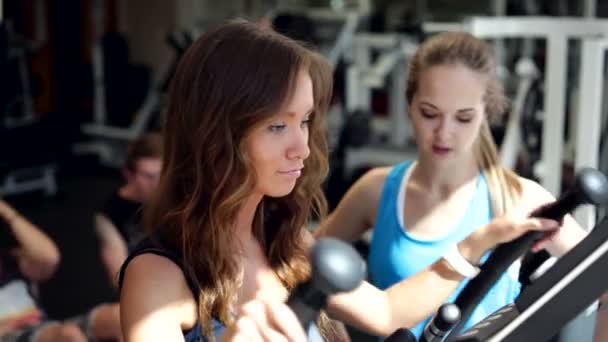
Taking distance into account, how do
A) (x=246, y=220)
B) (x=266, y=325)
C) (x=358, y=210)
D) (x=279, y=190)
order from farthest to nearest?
(x=358, y=210) < (x=246, y=220) < (x=279, y=190) < (x=266, y=325)

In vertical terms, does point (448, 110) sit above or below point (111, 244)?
above

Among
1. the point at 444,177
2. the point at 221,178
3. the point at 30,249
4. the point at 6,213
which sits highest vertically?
the point at 221,178

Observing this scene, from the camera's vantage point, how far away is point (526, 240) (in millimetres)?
1259

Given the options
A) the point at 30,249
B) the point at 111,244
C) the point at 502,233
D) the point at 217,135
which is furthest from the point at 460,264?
the point at 111,244

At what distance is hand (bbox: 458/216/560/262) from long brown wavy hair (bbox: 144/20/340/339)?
0.34m

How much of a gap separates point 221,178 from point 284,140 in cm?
12

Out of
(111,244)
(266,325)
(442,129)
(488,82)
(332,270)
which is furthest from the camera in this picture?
(111,244)

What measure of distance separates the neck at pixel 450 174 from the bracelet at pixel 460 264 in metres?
0.52

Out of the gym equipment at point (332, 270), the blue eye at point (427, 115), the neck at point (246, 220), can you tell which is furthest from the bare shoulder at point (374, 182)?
the gym equipment at point (332, 270)

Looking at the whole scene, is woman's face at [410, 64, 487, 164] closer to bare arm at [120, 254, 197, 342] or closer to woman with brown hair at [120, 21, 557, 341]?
woman with brown hair at [120, 21, 557, 341]

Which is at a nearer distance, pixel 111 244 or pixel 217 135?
pixel 217 135

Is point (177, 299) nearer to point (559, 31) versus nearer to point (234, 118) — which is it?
point (234, 118)

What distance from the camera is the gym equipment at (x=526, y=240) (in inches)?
45.1

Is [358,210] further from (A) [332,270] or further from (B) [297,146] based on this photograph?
(A) [332,270]
